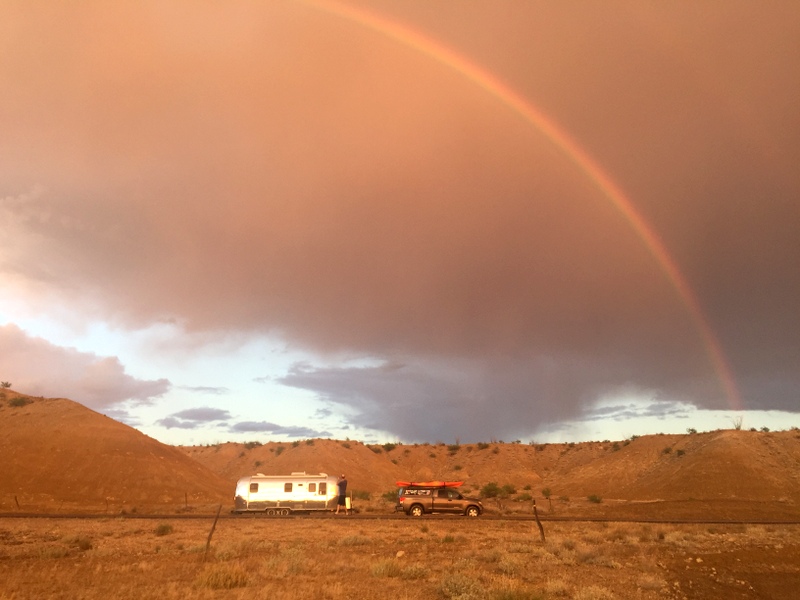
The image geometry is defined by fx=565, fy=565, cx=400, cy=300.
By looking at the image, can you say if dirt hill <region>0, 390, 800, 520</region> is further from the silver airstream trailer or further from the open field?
the open field

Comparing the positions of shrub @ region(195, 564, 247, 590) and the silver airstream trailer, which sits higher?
the silver airstream trailer

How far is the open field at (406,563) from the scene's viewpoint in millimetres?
14078

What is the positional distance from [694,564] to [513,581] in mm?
7262

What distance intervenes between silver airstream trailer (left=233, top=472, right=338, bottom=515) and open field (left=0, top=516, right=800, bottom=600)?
34.3 ft

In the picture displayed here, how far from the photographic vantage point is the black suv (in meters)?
38.2

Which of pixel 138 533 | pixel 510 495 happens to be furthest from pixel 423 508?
pixel 510 495

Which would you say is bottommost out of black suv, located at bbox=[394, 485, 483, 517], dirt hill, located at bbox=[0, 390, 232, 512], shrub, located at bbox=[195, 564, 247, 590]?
shrub, located at bbox=[195, 564, 247, 590]

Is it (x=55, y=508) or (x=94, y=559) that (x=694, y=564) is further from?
(x=55, y=508)

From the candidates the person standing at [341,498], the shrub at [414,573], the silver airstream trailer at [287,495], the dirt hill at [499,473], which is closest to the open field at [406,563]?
the shrub at [414,573]

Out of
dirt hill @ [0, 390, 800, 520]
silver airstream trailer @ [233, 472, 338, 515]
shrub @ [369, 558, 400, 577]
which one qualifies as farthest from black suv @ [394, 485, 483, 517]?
shrub @ [369, 558, 400, 577]

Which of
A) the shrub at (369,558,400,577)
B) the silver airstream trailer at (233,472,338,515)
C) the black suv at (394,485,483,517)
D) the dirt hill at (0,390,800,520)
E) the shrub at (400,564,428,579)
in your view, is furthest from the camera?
the dirt hill at (0,390,800,520)

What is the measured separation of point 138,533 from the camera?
28891 mm

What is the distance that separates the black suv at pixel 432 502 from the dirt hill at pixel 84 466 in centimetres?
3026

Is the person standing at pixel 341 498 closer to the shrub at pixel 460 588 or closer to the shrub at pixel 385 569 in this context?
the shrub at pixel 385 569
